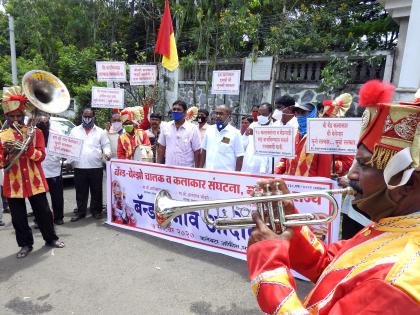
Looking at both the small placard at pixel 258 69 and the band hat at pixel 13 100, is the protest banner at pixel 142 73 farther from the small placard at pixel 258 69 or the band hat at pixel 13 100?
the band hat at pixel 13 100

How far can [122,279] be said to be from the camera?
11.9ft

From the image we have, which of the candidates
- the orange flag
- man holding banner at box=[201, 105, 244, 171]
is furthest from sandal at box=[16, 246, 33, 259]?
the orange flag

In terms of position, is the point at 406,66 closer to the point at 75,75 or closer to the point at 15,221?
the point at 15,221

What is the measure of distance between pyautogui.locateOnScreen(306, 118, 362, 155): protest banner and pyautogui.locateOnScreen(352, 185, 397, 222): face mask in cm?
240

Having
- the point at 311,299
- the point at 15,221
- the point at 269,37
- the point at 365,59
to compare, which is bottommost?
the point at 15,221

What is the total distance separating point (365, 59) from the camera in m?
8.66

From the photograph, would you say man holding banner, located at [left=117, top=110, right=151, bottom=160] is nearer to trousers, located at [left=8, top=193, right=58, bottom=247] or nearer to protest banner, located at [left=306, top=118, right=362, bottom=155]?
trousers, located at [left=8, top=193, right=58, bottom=247]

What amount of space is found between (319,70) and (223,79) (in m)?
3.49

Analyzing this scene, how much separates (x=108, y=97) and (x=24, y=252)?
4180 millimetres

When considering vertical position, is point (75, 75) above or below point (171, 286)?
above

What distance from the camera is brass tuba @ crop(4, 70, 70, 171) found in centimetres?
406

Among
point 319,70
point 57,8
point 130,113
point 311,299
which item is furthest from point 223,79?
point 57,8

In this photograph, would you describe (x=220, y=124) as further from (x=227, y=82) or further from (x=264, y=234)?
(x=264, y=234)

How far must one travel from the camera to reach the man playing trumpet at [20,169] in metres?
4.05
